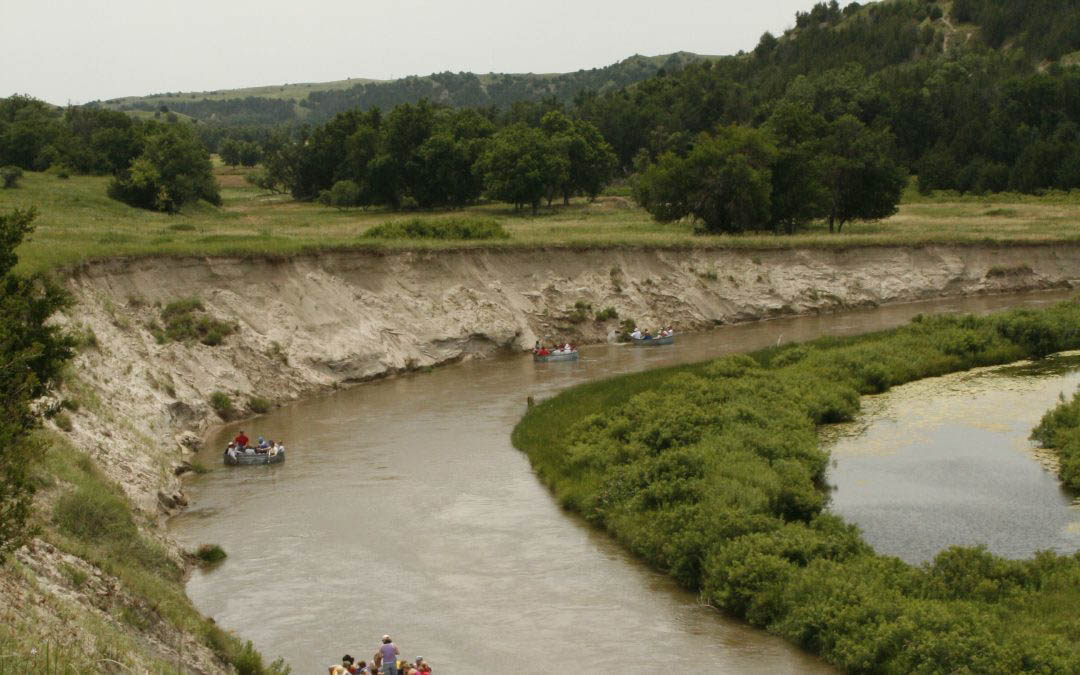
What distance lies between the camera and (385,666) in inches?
808

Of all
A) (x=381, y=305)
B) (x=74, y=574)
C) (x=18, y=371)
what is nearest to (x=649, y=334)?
(x=381, y=305)

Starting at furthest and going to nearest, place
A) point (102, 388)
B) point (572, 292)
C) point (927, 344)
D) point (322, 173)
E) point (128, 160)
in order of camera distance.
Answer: point (322, 173) → point (128, 160) → point (572, 292) → point (927, 344) → point (102, 388)

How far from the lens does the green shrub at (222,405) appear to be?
42688mm

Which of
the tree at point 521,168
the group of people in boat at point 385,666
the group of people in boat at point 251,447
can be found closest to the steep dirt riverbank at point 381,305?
the group of people in boat at point 251,447

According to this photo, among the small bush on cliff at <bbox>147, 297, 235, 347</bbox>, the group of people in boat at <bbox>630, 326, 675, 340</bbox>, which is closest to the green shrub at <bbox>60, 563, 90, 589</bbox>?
the small bush on cliff at <bbox>147, 297, 235, 347</bbox>

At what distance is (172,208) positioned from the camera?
79812mm

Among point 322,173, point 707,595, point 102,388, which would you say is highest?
point 322,173

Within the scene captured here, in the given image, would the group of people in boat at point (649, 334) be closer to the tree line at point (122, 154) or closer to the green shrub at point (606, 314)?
the green shrub at point (606, 314)

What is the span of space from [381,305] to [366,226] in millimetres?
24615

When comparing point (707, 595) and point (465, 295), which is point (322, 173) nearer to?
point (465, 295)

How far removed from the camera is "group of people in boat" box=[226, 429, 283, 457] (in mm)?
35969

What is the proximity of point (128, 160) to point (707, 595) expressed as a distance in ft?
261

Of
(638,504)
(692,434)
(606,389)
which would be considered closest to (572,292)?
(606,389)

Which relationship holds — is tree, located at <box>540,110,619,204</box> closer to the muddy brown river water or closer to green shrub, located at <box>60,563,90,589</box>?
the muddy brown river water
